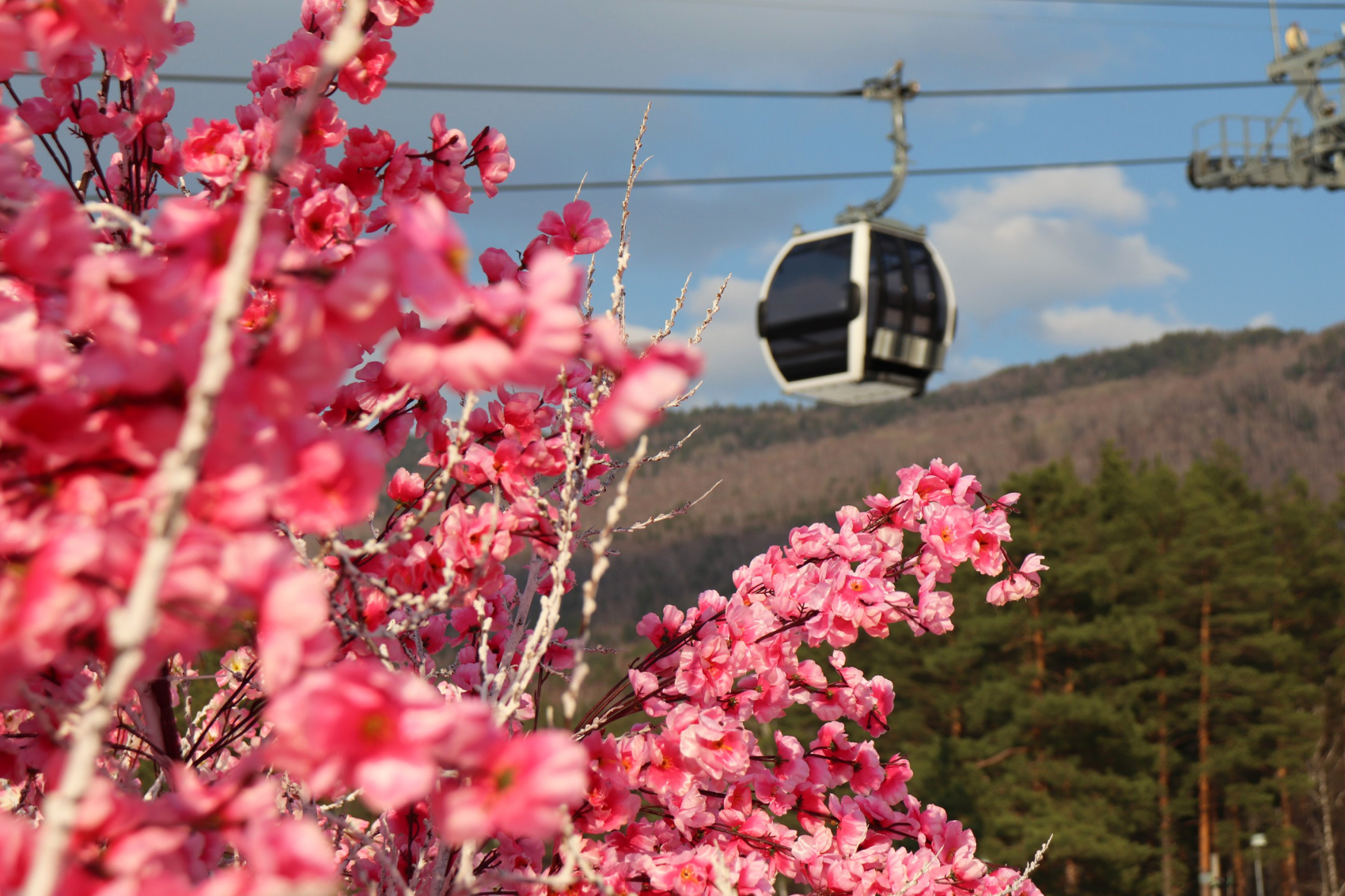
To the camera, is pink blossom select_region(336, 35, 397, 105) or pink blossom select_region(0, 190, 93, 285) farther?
pink blossom select_region(336, 35, 397, 105)

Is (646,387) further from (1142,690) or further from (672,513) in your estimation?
(1142,690)

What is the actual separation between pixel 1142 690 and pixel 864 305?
68.2 feet

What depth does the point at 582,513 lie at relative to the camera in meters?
2.34

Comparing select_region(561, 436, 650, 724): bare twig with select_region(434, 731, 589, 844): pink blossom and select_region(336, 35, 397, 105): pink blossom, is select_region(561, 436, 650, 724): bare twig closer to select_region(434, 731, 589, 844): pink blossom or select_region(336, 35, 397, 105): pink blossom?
select_region(434, 731, 589, 844): pink blossom

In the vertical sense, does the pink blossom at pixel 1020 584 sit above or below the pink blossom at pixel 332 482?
above

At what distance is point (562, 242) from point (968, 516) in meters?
1.13

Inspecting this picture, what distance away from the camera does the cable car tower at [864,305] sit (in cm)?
898

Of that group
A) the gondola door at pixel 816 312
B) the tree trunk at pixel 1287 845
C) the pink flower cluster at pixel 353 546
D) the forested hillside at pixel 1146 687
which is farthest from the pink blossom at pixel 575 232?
the tree trunk at pixel 1287 845

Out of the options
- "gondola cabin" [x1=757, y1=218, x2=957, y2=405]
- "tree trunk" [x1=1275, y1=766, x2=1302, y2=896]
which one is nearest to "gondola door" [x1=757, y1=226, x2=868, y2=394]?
"gondola cabin" [x1=757, y1=218, x2=957, y2=405]

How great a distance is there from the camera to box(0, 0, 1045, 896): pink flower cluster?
790 mm

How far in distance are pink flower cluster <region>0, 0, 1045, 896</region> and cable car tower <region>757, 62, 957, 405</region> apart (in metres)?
6.50

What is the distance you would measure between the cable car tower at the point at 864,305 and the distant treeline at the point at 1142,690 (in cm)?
1208

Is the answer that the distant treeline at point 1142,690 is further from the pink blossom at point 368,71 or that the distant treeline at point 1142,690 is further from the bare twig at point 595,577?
the bare twig at point 595,577

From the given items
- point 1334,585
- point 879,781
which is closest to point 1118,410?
point 1334,585
